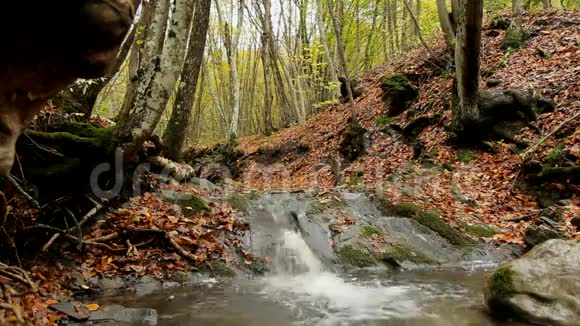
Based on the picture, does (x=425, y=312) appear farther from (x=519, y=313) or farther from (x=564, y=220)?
(x=564, y=220)

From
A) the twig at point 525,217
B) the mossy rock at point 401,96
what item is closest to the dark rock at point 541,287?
the twig at point 525,217

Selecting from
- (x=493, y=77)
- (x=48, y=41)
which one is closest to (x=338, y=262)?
(x=48, y=41)

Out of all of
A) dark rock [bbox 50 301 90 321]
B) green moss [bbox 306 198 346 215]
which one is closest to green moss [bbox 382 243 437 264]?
green moss [bbox 306 198 346 215]

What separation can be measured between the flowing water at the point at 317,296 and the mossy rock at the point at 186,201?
113cm

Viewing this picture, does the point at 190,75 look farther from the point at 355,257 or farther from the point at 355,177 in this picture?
the point at 355,177

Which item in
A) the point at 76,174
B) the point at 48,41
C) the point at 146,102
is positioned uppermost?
the point at 146,102

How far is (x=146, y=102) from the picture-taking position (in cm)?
616

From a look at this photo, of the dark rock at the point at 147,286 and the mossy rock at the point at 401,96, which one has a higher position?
the mossy rock at the point at 401,96

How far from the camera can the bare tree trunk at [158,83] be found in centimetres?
618

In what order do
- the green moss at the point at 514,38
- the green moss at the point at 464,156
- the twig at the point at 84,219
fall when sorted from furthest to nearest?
the green moss at the point at 514,38 → the green moss at the point at 464,156 → the twig at the point at 84,219

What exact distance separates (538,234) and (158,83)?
6810mm

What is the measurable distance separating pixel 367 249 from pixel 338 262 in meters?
0.63

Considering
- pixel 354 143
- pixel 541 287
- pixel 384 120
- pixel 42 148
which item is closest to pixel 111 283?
pixel 42 148

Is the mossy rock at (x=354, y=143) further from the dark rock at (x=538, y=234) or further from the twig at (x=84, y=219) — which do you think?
the twig at (x=84, y=219)
